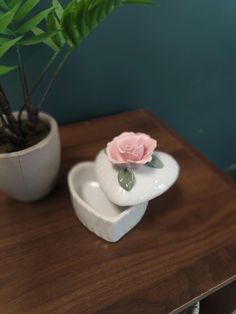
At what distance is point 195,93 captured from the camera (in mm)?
913

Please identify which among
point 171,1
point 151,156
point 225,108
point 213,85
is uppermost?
point 171,1

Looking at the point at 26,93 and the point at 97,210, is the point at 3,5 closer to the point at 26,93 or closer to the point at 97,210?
the point at 26,93

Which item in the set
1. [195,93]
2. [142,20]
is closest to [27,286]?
[142,20]

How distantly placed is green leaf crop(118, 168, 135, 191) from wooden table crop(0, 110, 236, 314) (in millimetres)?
98

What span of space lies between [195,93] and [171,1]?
11.5 inches

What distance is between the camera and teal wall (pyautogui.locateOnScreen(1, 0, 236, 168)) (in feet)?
2.28

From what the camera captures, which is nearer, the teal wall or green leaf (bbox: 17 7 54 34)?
green leaf (bbox: 17 7 54 34)

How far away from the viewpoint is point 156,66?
0.80 meters

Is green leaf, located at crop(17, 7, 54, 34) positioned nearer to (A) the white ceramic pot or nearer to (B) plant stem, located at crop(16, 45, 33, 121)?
(B) plant stem, located at crop(16, 45, 33, 121)

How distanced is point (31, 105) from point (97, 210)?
21cm

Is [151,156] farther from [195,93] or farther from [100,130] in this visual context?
[195,93]

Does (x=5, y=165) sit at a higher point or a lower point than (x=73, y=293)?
higher

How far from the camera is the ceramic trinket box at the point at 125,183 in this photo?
451 millimetres

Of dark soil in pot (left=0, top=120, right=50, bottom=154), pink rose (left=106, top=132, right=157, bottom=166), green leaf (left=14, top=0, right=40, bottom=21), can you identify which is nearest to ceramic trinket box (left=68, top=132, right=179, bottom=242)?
pink rose (left=106, top=132, right=157, bottom=166)
